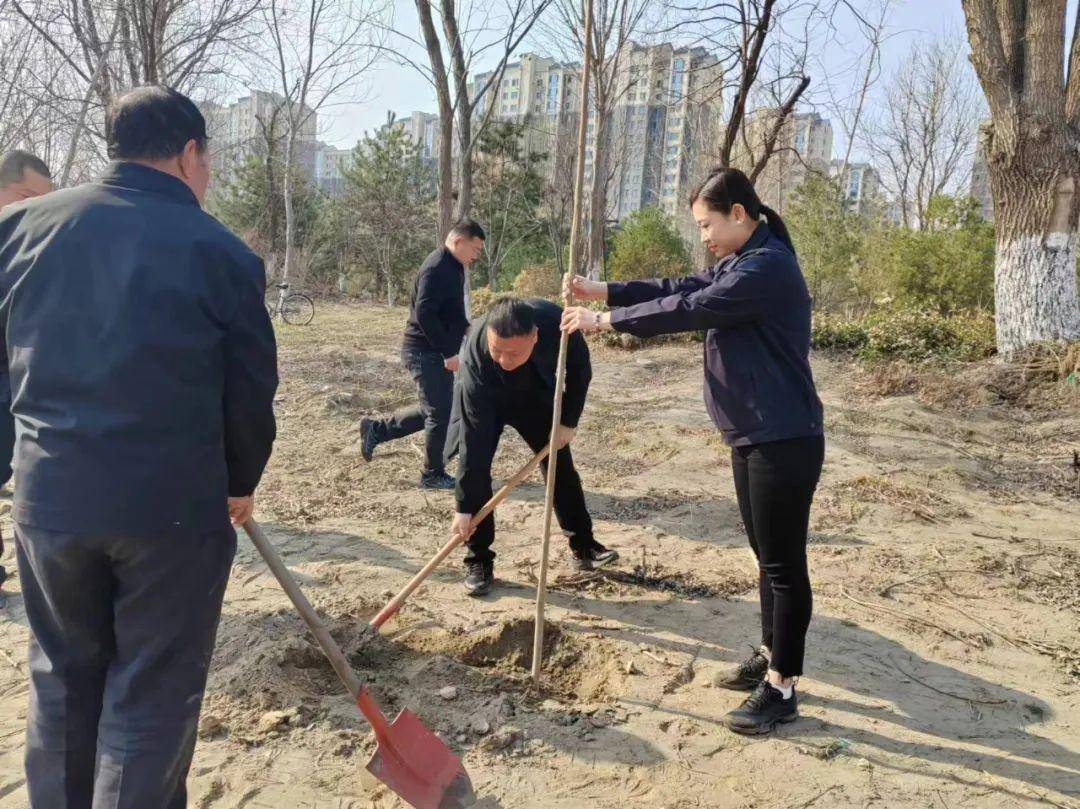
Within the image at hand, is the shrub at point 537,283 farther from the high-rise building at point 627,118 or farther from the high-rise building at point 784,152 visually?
the high-rise building at point 784,152

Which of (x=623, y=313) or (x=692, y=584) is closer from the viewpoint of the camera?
(x=623, y=313)

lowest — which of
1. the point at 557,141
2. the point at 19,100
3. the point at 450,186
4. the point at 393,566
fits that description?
the point at 393,566

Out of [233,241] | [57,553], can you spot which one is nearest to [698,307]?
[233,241]

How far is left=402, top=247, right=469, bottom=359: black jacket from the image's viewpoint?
5.27 m

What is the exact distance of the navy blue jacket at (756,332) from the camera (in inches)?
98.3

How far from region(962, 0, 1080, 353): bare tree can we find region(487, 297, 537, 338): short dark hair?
25.9ft

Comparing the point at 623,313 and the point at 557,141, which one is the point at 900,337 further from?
the point at 557,141

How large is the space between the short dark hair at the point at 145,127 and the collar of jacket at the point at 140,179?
3 centimetres

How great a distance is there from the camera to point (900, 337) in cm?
1062

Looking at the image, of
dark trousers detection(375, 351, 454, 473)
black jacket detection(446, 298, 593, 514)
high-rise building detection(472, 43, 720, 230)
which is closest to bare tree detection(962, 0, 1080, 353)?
high-rise building detection(472, 43, 720, 230)

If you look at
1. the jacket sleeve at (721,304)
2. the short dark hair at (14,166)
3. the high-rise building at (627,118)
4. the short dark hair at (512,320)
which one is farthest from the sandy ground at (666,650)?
the high-rise building at (627,118)

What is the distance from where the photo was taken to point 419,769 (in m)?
2.41

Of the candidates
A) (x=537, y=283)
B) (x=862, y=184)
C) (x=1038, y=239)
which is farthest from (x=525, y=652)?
(x=862, y=184)

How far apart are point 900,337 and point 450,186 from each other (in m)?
6.79
